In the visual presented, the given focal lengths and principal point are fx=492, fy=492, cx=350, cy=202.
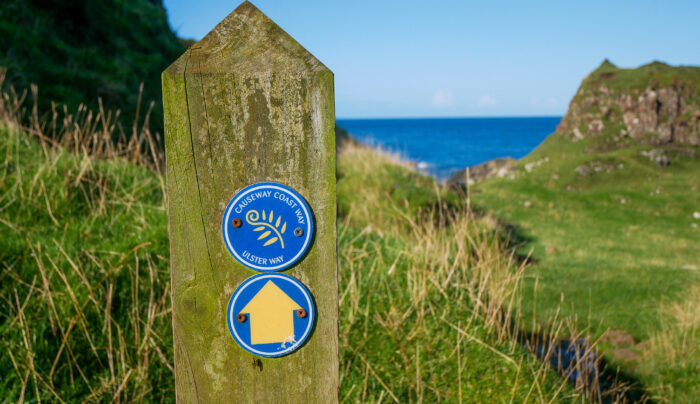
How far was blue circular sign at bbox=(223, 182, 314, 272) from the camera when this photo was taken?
957mm

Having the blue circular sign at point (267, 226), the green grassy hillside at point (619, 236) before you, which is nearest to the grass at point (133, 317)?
the green grassy hillside at point (619, 236)

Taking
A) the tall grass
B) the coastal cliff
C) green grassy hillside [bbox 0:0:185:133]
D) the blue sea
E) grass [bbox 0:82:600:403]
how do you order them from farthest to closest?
the coastal cliff
the blue sea
green grassy hillside [bbox 0:0:185:133]
the tall grass
grass [bbox 0:82:600:403]

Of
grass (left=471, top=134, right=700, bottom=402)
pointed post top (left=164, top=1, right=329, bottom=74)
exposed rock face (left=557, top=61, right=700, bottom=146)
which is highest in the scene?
exposed rock face (left=557, top=61, right=700, bottom=146)

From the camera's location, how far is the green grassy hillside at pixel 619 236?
4773 mm

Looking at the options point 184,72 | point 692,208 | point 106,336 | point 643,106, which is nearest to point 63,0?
point 106,336

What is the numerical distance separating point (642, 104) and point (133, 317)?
18334 mm

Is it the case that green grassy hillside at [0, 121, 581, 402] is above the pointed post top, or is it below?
below

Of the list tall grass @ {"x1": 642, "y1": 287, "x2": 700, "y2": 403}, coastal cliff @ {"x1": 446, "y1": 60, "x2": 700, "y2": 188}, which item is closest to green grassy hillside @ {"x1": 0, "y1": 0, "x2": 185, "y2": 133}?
tall grass @ {"x1": 642, "y1": 287, "x2": 700, "y2": 403}

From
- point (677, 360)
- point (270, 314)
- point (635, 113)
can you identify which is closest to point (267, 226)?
point (270, 314)

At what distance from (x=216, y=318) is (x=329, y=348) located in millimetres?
244

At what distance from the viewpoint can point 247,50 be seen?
966 mm

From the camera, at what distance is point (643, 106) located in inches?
656

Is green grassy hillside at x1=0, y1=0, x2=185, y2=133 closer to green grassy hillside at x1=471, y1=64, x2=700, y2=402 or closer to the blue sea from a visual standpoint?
the blue sea

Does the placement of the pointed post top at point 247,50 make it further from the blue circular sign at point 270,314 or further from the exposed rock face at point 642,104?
the exposed rock face at point 642,104
